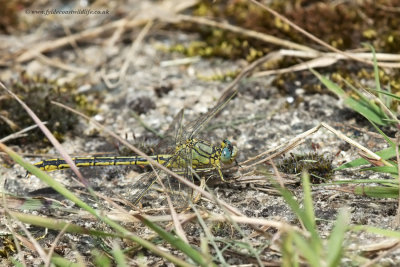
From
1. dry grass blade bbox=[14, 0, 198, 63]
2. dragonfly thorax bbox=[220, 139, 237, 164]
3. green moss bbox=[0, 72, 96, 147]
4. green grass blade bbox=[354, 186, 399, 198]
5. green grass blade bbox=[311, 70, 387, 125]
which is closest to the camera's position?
green grass blade bbox=[354, 186, 399, 198]

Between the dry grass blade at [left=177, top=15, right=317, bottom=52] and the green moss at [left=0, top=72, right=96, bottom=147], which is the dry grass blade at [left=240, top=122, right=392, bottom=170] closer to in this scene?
the dry grass blade at [left=177, top=15, right=317, bottom=52]

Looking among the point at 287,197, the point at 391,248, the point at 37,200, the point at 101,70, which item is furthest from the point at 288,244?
the point at 101,70

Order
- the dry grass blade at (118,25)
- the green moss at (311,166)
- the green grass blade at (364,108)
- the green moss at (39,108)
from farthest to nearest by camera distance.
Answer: the dry grass blade at (118,25) < the green moss at (39,108) < the green grass blade at (364,108) < the green moss at (311,166)

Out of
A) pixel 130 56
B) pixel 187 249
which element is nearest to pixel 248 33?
pixel 130 56

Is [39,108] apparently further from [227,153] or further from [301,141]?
[301,141]

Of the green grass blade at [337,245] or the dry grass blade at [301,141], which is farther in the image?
the dry grass blade at [301,141]

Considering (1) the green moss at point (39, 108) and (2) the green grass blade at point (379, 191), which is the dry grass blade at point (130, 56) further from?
(2) the green grass blade at point (379, 191)

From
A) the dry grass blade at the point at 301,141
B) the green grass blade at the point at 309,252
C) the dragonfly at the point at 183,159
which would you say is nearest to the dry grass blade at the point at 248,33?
the dragonfly at the point at 183,159

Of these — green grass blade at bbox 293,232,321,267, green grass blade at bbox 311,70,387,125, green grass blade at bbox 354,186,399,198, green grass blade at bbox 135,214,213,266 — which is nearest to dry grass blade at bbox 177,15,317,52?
green grass blade at bbox 311,70,387,125

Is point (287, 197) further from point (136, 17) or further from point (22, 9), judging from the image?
point (22, 9)

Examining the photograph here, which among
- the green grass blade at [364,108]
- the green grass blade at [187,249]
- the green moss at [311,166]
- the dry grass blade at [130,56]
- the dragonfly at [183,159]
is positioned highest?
the dry grass blade at [130,56]

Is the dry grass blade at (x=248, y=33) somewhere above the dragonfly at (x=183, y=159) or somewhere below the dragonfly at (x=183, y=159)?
above
